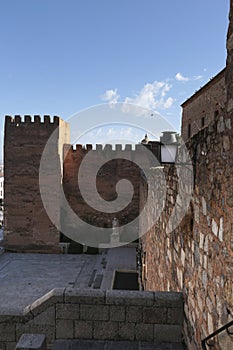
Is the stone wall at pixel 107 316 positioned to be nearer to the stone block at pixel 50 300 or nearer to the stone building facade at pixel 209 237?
the stone block at pixel 50 300

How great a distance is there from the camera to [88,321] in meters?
3.89

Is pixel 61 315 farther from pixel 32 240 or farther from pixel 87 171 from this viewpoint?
pixel 87 171

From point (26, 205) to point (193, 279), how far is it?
11.8 metres

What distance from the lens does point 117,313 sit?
12.7 ft

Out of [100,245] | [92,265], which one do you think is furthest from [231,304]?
[100,245]

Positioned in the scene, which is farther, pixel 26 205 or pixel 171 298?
pixel 26 205

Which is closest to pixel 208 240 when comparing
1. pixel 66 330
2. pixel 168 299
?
pixel 168 299

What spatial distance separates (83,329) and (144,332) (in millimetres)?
806

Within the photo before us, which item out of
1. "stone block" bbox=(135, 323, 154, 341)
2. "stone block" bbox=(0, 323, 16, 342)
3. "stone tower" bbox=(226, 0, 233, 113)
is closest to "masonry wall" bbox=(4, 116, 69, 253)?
"stone block" bbox=(0, 323, 16, 342)

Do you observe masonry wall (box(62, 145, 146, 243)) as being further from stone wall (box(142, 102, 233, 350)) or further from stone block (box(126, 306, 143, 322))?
stone wall (box(142, 102, 233, 350))

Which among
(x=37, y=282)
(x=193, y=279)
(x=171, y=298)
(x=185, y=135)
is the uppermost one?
(x=185, y=135)

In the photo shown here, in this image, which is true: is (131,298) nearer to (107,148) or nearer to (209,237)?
(209,237)

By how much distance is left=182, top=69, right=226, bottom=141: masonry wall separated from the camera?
13.6 meters

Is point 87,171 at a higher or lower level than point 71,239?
higher
